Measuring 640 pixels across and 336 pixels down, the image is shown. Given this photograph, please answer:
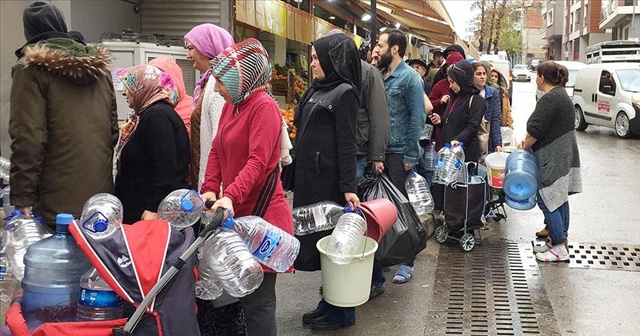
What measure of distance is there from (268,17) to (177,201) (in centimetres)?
697

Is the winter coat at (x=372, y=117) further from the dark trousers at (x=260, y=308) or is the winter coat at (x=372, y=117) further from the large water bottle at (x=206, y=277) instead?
the large water bottle at (x=206, y=277)

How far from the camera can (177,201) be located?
10.2 ft

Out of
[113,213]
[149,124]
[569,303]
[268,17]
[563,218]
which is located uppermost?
[268,17]

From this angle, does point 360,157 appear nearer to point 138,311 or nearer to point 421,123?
Answer: point 421,123

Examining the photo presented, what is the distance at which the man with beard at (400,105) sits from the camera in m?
5.38

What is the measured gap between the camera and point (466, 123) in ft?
21.7

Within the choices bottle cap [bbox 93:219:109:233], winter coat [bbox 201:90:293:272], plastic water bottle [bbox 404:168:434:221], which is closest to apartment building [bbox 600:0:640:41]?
plastic water bottle [bbox 404:168:434:221]

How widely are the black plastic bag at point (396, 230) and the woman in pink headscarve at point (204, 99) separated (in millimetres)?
1311

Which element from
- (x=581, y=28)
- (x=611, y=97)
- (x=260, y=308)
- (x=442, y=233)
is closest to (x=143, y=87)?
(x=260, y=308)

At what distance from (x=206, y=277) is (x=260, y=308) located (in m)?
0.53

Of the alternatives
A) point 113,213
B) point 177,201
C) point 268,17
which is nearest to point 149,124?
point 177,201

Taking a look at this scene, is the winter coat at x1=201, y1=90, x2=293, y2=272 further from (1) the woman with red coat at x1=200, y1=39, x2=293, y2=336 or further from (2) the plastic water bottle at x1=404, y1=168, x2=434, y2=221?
(2) the plastic water bottle at x1=404, y1=168, x2=434, y2=221

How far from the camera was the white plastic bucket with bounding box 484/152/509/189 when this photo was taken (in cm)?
675

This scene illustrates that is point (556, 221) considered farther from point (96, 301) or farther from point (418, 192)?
point (96, 301)
